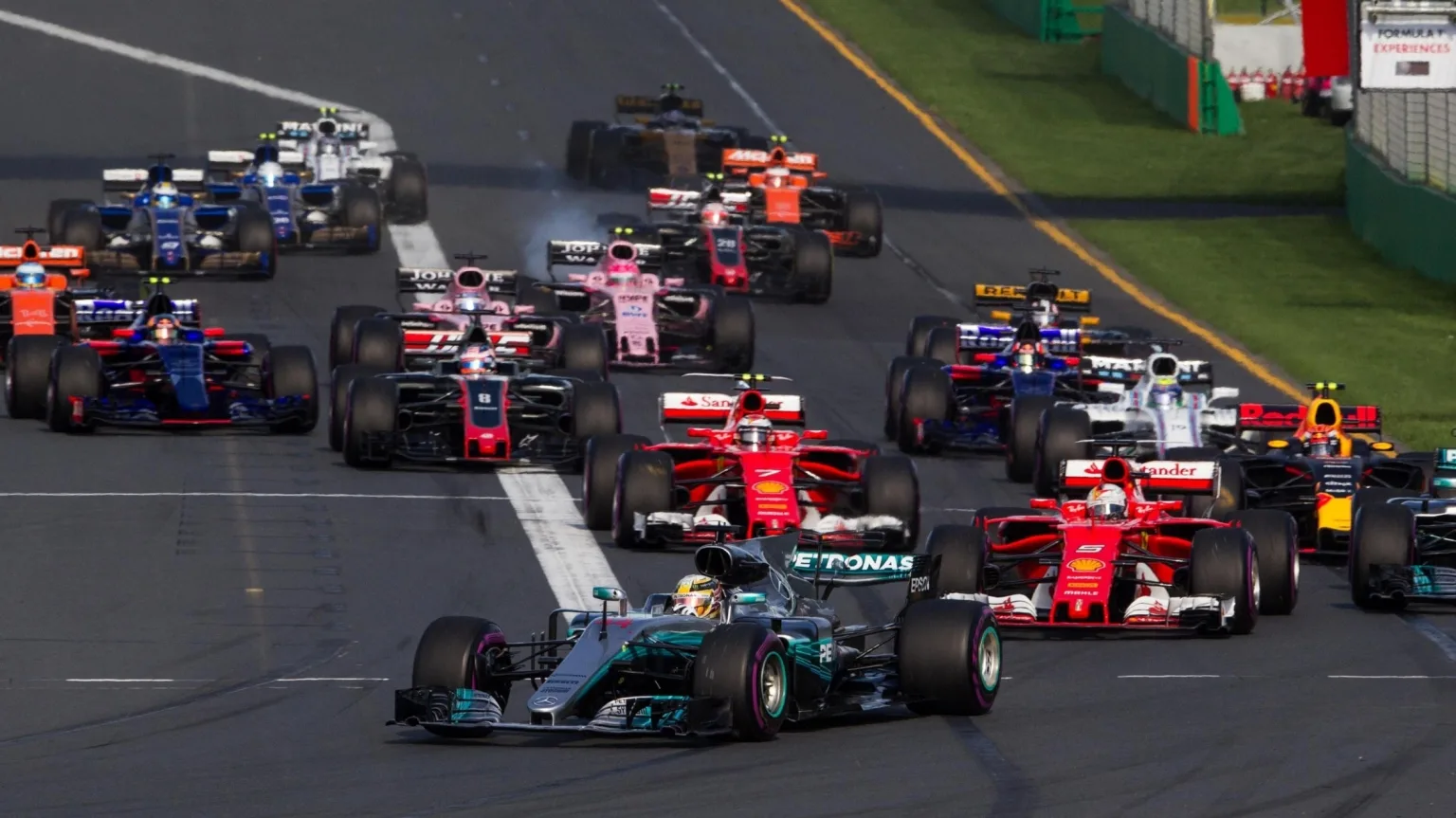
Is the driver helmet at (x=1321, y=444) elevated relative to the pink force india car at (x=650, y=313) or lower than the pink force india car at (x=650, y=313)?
lower

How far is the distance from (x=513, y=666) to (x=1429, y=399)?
21.7 meters

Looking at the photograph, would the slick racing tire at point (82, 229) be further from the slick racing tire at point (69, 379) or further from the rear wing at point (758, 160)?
the slick racing tire at point (69, 379)

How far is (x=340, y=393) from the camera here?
95.7 feet

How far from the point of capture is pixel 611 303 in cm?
3572

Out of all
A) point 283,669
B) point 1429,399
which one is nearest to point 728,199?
point 1429,399

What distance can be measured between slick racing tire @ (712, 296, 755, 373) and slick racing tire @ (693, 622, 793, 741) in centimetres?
1843

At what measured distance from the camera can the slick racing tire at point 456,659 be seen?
16812 mm

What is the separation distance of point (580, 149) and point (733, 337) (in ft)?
57.6

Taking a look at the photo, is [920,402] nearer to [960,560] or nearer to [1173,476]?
[1173,476]

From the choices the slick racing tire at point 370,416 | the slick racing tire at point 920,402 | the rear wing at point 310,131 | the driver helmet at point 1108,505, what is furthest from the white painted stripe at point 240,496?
the rear wing at point 310,131

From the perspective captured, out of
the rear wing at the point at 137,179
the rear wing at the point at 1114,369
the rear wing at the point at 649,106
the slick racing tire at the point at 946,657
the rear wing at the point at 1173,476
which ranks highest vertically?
the rear wing at the point at 649,106

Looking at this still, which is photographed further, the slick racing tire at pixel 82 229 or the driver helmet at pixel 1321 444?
the slick racing tire at pixel 82 229

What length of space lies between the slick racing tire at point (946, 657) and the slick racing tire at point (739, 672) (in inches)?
50.8

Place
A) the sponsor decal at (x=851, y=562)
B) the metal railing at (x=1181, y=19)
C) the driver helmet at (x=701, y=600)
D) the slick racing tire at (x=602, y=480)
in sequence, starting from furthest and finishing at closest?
1. the metal railing at (x=1181, y=19)
2. the slick racing tire at (x=602, y=480)
3. the sponsor decal at (x=851, y=562)
4. the driver helmet at (x=701, y=600)
